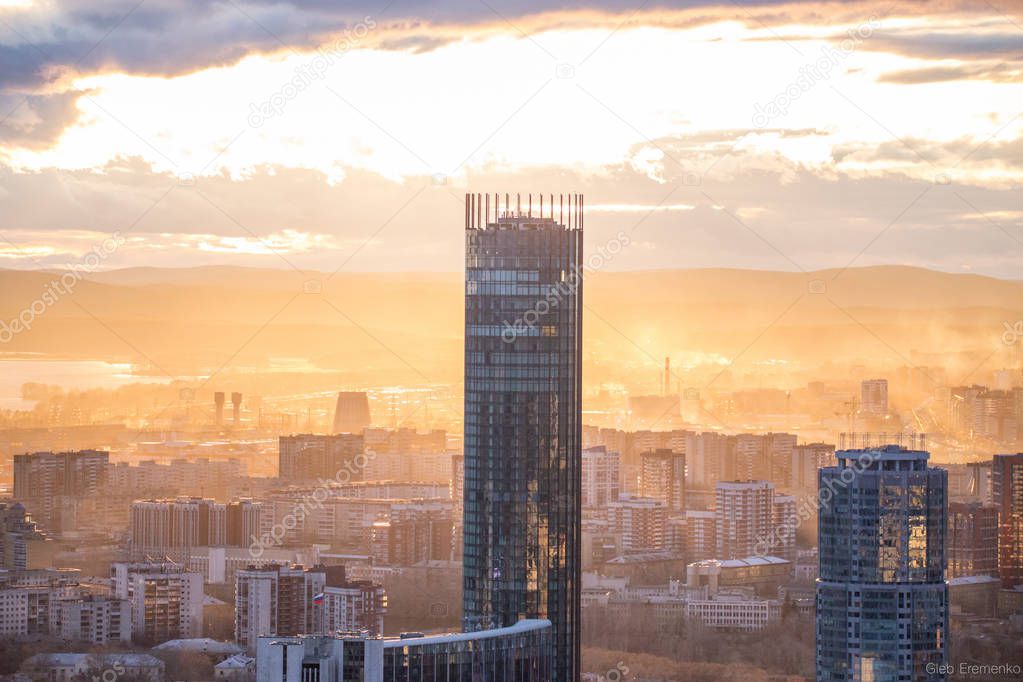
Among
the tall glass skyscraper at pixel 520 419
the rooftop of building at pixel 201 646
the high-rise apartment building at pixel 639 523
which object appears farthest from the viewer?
the high-rise apartment building at pixel 639 523

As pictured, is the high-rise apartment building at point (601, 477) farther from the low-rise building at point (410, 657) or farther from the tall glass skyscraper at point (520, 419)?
the low-rise building at point (410, 657)

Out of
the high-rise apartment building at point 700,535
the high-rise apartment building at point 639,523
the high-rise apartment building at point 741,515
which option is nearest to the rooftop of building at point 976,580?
the high-rise apartment building at point 741,515

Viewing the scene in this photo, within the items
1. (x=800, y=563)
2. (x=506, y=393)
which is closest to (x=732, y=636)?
(x=800, y=563)

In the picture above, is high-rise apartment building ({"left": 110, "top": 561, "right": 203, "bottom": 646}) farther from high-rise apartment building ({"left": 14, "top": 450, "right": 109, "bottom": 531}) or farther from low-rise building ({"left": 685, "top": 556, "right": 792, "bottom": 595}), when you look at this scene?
low-rise building ({"left": 685, "top": 556, "right": 792, "bottom": 595})

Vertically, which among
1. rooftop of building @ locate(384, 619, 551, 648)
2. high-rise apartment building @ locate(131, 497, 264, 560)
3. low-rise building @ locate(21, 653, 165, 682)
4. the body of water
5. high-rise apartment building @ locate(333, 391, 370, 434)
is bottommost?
low-rise building @ locate(21, 653, 165, 682)

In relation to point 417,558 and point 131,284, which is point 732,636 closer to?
point 417,558

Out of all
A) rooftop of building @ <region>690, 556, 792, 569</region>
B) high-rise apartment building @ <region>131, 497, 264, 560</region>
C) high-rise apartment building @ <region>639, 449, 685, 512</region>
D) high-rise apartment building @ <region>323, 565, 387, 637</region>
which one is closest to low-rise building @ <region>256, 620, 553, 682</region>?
high-rise apartment building @ <region>323, 565, 387, 637</region>
